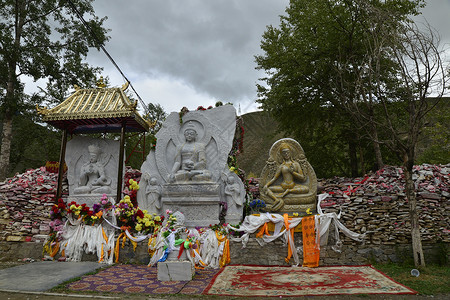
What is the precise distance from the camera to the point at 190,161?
8.63 metres

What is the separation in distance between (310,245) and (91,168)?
6.55 metres

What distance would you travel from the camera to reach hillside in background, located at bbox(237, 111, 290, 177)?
39812mm

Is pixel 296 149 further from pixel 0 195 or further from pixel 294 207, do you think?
pixel 0 195

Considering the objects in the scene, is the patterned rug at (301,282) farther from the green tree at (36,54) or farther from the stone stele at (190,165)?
the green tree at (36,54)

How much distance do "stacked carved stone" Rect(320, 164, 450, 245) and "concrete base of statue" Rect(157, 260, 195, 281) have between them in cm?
390

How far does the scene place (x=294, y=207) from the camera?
8.48 metres

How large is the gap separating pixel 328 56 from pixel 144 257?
33.1 ft

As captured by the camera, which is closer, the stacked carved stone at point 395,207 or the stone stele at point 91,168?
the stacked carved stone at point 395,207

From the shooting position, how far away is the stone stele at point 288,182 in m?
8.52

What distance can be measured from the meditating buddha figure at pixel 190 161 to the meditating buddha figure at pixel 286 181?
6.16 feet

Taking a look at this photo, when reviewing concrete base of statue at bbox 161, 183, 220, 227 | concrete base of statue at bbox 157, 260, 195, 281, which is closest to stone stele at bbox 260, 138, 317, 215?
concrete base of statue at bbox 161, 183, 220, 227

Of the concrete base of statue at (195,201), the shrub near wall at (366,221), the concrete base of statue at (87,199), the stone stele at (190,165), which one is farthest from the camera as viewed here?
the concrete base of statue at (87,199)

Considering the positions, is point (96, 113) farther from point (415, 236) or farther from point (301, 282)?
point (415, 236)

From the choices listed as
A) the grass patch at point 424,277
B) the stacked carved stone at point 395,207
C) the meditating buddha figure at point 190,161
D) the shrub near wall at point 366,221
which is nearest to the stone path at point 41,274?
the shrub near wall at point 366,221
